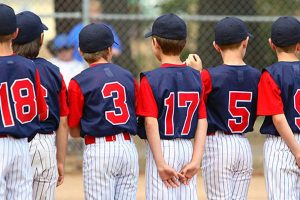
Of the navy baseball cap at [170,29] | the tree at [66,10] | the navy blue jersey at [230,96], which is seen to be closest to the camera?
the navy baseball cap at [170,29]

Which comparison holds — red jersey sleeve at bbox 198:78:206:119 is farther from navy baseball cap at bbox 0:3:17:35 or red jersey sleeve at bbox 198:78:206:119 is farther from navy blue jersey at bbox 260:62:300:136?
navy baseball cap at bbox 0:3:17:35

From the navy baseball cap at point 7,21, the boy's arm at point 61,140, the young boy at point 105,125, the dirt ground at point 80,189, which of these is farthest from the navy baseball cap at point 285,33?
the dirt ground at point 80,189

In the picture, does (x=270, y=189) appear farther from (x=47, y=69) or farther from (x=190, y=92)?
(x=47, y=69)

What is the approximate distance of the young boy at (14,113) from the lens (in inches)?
229

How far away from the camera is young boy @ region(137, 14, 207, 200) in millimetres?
6191

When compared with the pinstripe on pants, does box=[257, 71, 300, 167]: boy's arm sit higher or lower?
higher

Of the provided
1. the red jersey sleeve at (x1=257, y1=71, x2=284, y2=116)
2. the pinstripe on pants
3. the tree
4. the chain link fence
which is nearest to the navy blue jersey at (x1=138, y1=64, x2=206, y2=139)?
the red jersey sleeve at (x1=257, y1=71, x2=284, y2=116)

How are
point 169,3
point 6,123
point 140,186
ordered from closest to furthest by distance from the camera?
1. point 6,123
2. point 140,186
3. point 169,3

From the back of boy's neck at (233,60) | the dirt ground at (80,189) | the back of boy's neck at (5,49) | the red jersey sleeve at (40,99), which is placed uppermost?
the back of boy's neck at (5,49)

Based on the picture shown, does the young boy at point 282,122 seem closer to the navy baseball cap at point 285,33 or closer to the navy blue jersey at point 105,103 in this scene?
the navy baseball cap at point 285,33

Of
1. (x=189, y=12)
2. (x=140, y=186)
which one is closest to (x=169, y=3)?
(x=189, y=12)

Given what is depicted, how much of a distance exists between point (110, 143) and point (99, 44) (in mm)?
701

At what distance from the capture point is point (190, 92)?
247 inches

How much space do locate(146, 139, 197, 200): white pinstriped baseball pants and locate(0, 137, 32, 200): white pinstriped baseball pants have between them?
86 centimetres
